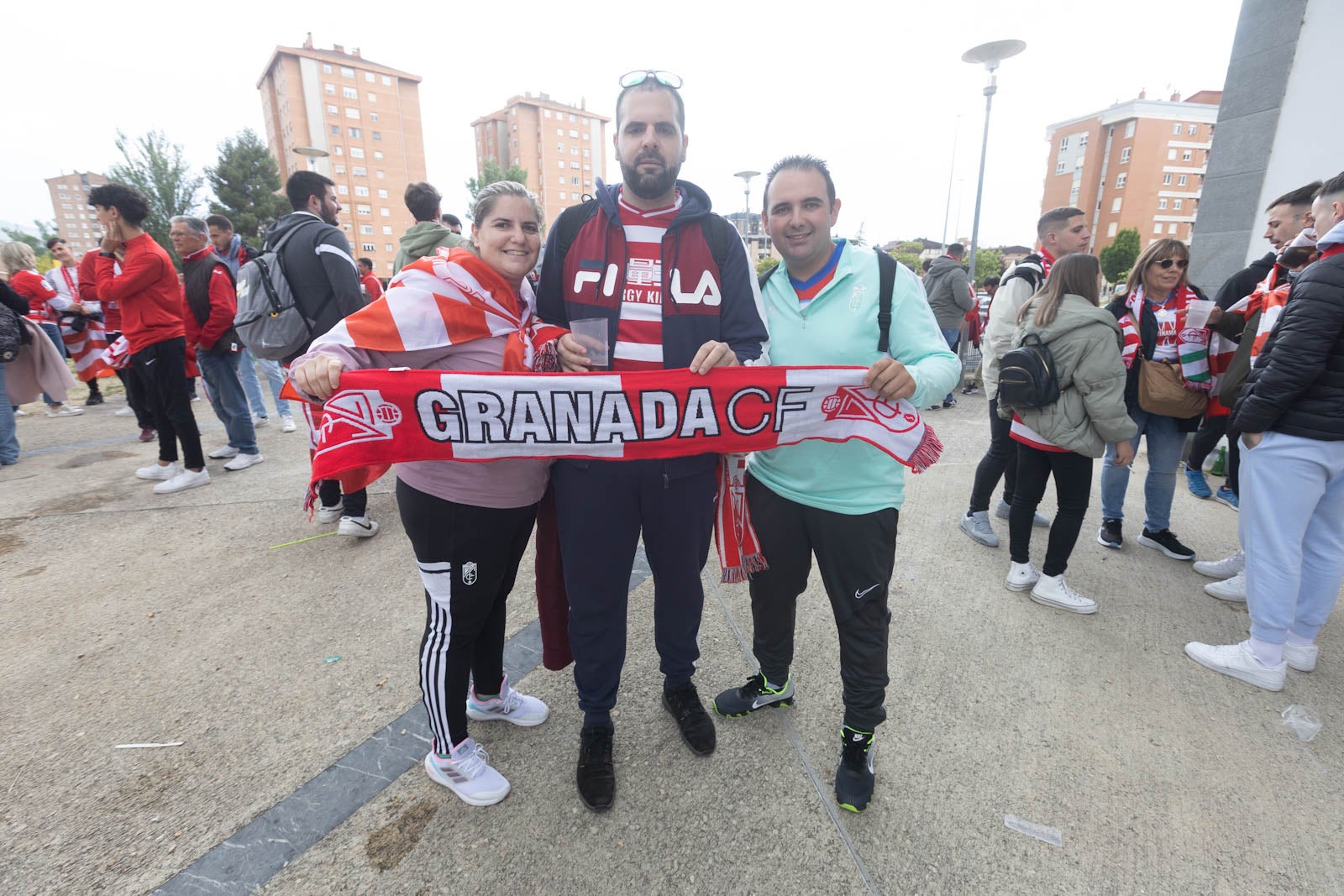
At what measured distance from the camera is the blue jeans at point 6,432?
5500mm

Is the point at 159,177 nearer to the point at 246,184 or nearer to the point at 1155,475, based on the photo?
the point at 246,184

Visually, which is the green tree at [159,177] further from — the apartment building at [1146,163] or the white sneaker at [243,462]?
the apartment building at [1146,163]

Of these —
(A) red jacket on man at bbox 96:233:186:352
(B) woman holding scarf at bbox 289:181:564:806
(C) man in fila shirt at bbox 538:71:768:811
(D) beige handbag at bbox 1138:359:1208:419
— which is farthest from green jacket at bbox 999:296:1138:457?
(A) red jacket on man at bbox 96:233:186:352

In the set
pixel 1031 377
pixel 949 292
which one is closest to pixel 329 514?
pixel 1031 377

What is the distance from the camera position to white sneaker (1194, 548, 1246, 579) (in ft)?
11.5

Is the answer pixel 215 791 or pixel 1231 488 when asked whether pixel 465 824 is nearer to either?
pixel 215 791

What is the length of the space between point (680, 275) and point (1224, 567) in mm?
3994

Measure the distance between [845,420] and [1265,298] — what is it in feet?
9.53

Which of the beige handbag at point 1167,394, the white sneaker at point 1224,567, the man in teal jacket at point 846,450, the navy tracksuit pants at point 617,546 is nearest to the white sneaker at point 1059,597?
the white sneaker at point 1224,567

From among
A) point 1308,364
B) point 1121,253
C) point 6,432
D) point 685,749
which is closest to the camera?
point 685,749

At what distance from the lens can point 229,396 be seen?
5.39 m

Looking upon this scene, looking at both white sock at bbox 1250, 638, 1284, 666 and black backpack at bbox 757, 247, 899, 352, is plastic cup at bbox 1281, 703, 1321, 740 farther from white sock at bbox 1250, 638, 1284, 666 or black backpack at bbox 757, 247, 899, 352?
black backpack at bbox 757, 247, 899, 352

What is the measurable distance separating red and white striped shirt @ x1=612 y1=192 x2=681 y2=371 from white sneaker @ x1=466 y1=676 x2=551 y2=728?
1469 millimetres

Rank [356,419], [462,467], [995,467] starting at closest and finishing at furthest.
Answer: [356,419]
[462,467]
[995,467]
